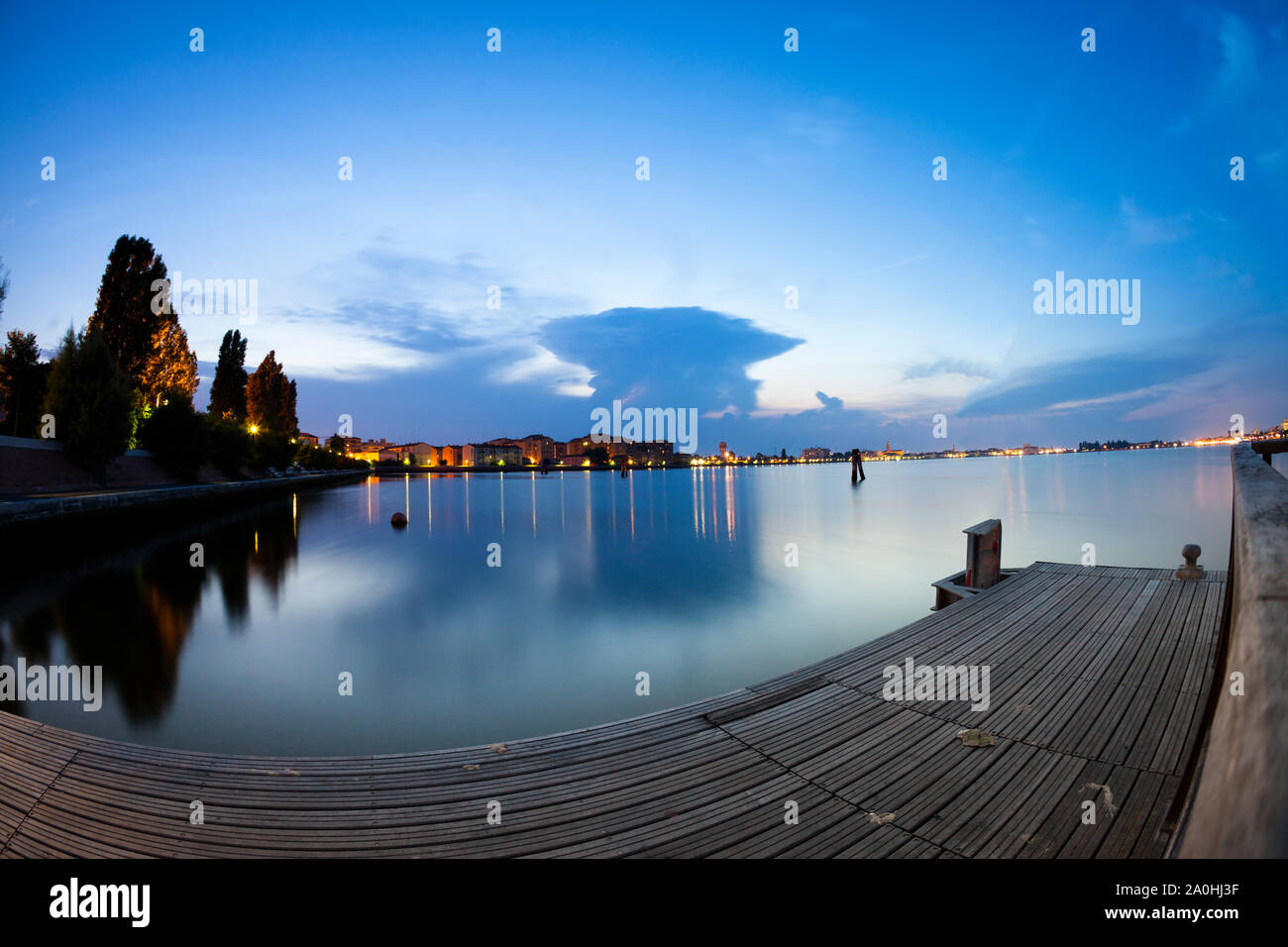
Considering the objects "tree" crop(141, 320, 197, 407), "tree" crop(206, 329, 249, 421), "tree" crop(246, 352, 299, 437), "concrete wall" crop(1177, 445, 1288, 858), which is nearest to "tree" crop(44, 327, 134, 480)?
"tree" crop(141, 320, 197, 407)

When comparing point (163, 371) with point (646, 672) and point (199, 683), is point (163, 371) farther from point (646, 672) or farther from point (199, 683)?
point (646, 672)

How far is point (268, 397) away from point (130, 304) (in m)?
28.2

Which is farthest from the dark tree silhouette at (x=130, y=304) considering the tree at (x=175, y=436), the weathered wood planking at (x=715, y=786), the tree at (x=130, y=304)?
the weathered wood planking at (x=715, y=786)

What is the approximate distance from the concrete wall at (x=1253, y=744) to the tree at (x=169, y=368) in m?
48.8

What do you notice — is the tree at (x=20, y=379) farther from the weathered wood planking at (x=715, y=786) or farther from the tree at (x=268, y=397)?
the weathered wood planking at (x=715, y=786)

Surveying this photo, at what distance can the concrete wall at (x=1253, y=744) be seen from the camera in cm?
72

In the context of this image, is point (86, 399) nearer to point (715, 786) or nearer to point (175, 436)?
point (175, 436)

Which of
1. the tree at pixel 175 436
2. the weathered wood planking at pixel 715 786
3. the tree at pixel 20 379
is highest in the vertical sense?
the tree at pixel 20 379

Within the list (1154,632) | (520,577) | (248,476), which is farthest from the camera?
(248,476)

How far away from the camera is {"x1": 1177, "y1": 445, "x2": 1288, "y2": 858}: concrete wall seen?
72cm
